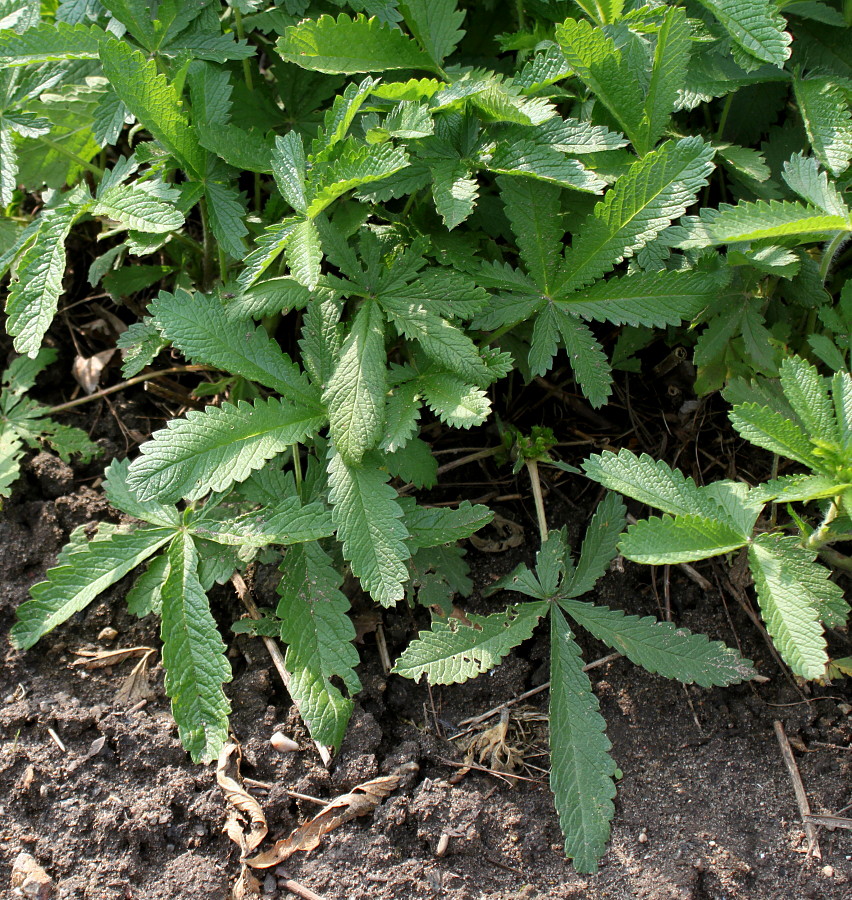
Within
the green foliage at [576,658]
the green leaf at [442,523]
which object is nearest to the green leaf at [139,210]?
the green leaf at [442,523]

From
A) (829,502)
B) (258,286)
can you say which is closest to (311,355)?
(258,286)

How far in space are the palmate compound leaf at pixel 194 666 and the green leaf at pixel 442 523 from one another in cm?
52

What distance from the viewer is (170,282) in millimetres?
2561

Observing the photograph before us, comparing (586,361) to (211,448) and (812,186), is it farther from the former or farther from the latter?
(211,448)

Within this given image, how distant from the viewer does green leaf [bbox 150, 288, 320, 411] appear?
6.06 ft

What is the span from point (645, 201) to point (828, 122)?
55 centimetres

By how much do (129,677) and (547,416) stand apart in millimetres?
1400

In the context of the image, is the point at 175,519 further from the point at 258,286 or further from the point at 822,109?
the point at 822,109

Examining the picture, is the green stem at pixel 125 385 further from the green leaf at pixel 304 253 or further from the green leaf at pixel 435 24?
the green leaf at pixel 435 24

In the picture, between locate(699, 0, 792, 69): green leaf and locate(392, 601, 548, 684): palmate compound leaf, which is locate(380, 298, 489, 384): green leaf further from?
locate(699, 0, 792, 69): green leaf

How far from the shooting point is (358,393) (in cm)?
176

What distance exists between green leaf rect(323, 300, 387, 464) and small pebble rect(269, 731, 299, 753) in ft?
2.37

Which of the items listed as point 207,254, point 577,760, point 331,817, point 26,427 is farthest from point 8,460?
point 577,760

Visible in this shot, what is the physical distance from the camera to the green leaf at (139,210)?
1871 mm
